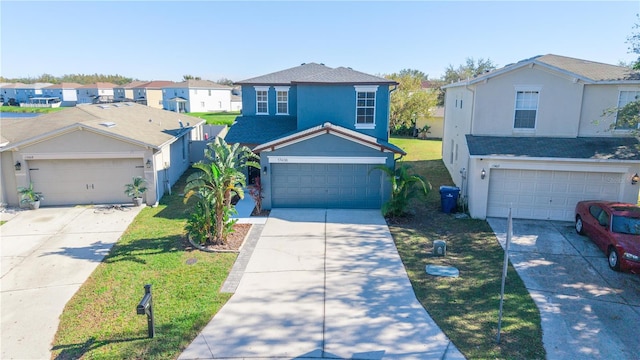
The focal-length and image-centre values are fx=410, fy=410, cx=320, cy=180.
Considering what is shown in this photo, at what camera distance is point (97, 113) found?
21.1 m

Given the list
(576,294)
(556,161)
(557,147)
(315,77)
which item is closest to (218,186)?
(315,77)

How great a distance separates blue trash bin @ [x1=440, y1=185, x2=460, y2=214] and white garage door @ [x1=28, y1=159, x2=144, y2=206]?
1262 cm

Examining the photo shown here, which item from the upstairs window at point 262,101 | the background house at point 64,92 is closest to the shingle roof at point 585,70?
the upstairs window at point 262,101

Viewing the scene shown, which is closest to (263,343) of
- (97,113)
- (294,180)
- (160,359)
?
(160,359)

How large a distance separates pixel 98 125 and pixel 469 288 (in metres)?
16.0

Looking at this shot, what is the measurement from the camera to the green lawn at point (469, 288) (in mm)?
7855

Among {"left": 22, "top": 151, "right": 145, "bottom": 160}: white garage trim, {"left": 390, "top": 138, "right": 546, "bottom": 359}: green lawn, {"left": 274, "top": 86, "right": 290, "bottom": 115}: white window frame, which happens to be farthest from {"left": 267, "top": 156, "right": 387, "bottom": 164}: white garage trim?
{"left": 274, "top": 86, "right": 290, "bottom": 115}: white window frame

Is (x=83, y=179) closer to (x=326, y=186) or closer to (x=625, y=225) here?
(x=326, y=186)

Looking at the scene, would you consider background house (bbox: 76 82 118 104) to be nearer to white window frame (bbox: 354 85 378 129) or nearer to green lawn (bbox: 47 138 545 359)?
white window frame (bbox: 354 85 378 129)

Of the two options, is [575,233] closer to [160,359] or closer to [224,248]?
[224,248]

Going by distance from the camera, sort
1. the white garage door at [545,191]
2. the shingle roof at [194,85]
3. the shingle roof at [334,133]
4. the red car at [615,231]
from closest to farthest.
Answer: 1. the red car at [615,231]
2. the white garage door at [545,191]
3. the shingle roof at [334,133]
4. the shingle roof at [194,85]

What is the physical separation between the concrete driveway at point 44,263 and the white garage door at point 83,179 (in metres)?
0.70

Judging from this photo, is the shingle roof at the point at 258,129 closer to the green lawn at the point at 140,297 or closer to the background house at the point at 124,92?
the green lawn at the point at 140,297

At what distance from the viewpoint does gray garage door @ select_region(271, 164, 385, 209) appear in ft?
54.0
